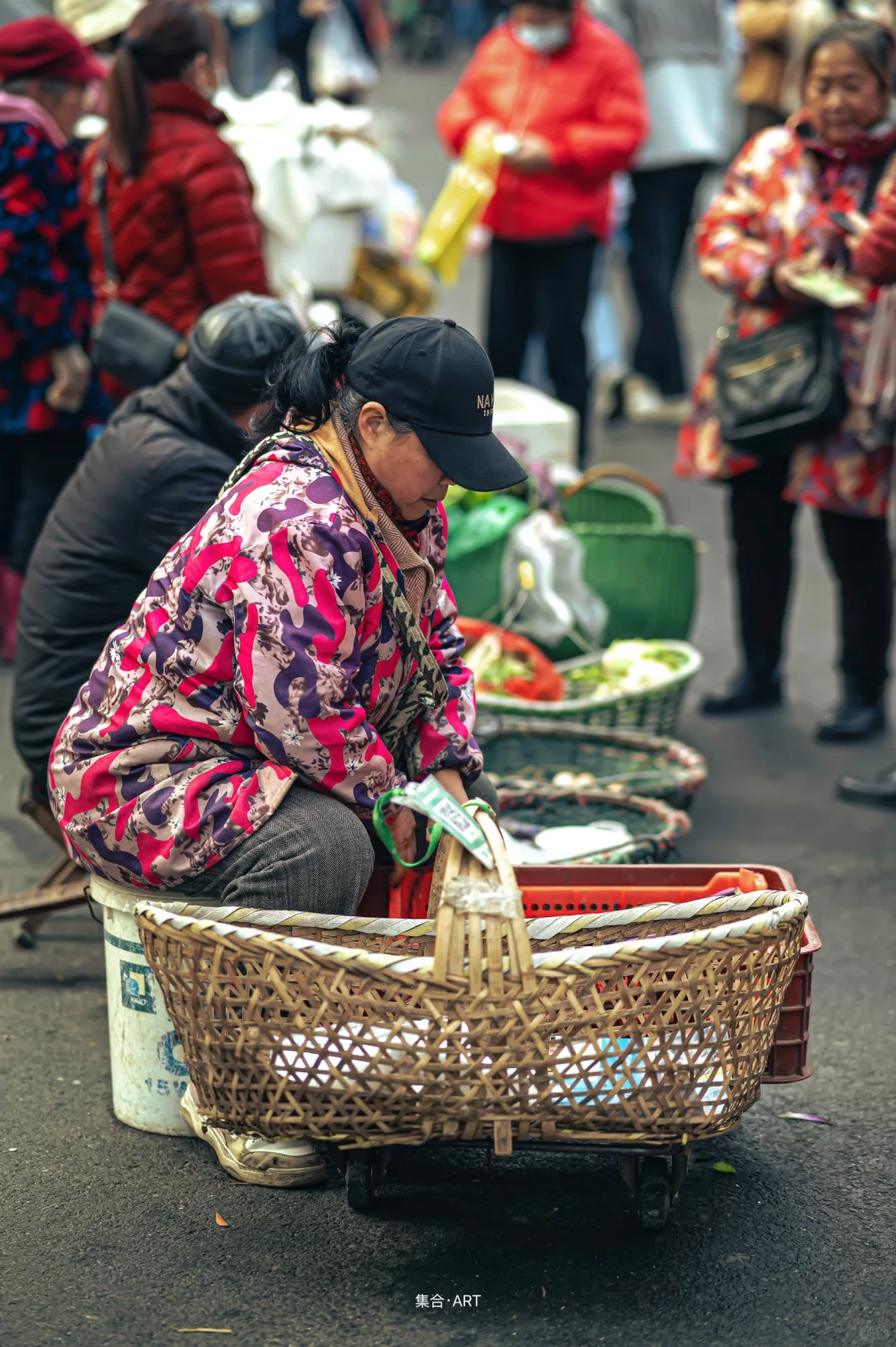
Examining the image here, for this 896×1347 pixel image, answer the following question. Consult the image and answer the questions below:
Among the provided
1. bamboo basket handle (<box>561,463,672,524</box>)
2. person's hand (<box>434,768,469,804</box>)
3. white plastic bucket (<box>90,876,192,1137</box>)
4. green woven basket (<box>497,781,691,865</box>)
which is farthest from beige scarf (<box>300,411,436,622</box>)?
bamboo basket handle (<box>561,463,672,524</box>)

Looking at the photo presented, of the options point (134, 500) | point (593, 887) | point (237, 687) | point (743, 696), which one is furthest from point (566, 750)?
point (237, 687)

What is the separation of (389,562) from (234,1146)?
100cm

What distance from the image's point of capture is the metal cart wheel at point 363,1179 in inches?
101

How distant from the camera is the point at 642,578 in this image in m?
5.04

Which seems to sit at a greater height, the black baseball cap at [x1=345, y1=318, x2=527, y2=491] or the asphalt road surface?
the black baseball cap at [x1=345, y1=318, x2=527, y2=491]

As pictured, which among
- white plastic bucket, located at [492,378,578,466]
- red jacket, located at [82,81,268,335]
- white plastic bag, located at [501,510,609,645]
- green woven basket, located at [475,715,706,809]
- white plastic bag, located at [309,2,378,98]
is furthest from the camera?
white plastic bag, located at [309,2,378,98]

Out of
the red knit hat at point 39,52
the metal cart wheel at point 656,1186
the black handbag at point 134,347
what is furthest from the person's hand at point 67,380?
the metal cart wheel at point 656,1186

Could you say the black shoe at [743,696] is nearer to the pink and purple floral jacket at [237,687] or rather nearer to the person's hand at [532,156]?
the person's hand at [532,156]

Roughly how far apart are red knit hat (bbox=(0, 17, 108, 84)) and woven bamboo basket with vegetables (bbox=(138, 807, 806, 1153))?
3.14m

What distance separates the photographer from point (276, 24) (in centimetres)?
1116

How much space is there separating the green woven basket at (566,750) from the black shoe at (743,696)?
982mm

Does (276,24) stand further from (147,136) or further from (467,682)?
(467,682)

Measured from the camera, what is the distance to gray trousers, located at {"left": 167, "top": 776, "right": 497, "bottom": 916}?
102 inches

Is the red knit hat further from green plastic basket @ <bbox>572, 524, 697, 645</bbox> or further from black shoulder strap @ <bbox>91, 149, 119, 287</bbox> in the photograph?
green plastic basket @ <bbox>572, 524, 697, 645</bbox>
